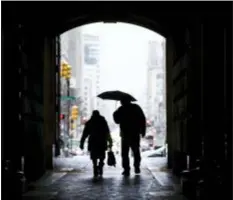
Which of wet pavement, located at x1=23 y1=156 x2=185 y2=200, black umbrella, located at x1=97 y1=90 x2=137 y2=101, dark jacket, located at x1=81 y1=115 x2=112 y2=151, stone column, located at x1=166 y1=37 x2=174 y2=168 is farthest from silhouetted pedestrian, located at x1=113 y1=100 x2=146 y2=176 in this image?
stone column, located at x1=166 y1=37 x2=174 y2=168

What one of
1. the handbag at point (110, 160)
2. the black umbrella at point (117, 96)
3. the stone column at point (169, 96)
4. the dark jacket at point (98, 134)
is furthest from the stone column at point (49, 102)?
the stone column at point (169, 96)

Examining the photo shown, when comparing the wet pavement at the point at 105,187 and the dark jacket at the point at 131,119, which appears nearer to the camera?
the wet pavement at the point at 105,187

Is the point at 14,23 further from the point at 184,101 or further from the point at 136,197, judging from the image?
the point at 184,101

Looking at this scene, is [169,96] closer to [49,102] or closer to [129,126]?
[129,126]

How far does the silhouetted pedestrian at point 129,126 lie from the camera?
1623 cm

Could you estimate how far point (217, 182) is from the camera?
9.45m

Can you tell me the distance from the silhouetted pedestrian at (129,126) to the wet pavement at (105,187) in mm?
540

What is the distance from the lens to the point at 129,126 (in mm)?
16281

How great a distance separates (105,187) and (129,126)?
3.70m

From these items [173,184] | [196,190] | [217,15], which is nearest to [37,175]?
[173,184]

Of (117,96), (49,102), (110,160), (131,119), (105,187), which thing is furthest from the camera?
(49,102)

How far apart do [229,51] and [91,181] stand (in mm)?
5749

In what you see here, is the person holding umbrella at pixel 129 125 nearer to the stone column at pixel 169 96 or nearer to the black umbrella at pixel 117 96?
the black umbrella at pixel 117 96

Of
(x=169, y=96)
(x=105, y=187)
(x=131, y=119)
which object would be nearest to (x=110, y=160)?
(x=131, y=119)
